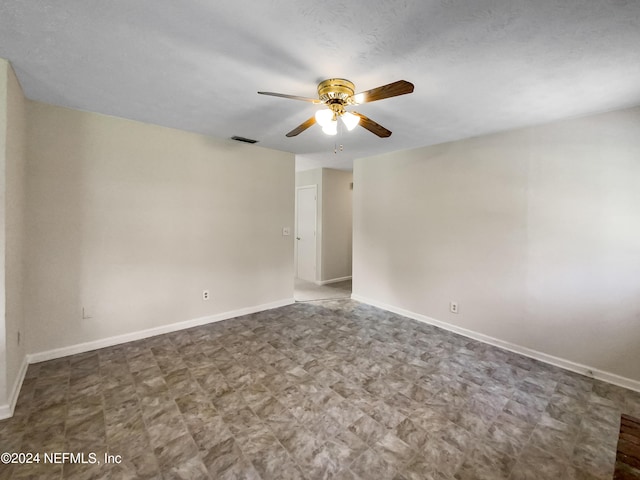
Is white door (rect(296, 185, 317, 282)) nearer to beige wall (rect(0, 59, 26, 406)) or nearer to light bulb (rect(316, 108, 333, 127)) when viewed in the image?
light bulb (rect(316, 108, 333, 127))

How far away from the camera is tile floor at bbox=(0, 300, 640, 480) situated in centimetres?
159

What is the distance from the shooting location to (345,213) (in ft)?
20.2

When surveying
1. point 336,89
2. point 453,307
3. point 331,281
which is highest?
point 336,89

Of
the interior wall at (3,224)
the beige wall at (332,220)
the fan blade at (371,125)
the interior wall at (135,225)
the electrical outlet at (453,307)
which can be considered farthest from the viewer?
the beige wall at (332,220)

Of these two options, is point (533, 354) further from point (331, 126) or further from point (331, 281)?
point (331, 281)

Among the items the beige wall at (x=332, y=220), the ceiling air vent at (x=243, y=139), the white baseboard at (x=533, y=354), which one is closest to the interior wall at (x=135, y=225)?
the ceiling air vent at (x=243, y=139)

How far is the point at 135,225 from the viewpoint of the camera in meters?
3.11

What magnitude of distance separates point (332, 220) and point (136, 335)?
3875 mm

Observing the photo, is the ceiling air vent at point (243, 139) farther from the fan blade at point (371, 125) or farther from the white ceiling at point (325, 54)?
the fan blade at point (371, 125)

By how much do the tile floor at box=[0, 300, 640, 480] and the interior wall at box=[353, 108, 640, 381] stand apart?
15.9 inches

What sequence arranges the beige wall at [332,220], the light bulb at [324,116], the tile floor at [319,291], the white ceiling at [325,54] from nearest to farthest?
1. the white ceiling at [325,54]
2. the light bulb at [324,116]
3. the tile floor at [319,291]
4. the beige wall at [332,220]

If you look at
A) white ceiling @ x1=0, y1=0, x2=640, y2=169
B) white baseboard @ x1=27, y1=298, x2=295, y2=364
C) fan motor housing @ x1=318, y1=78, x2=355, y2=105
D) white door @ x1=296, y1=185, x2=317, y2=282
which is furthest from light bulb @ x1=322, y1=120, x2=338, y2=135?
white door @ x1=296, y1=185, x2=317, y2=282

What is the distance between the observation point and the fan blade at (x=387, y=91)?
1.64 m

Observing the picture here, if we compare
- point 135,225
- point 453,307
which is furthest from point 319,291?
point 135,225
